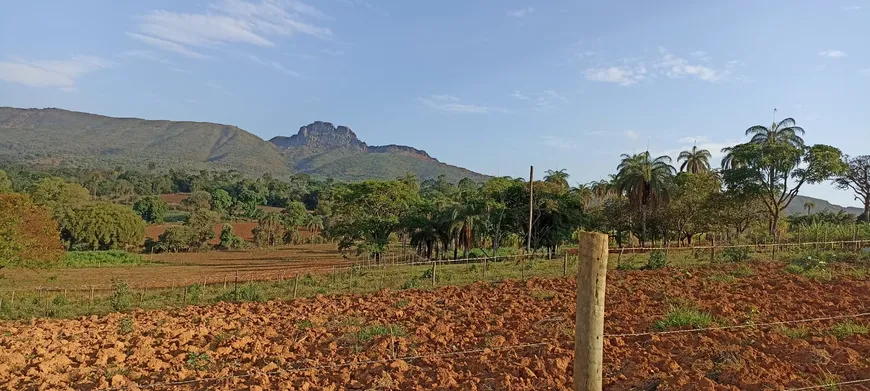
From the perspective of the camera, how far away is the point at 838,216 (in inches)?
1713

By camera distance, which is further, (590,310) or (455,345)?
(455,345)

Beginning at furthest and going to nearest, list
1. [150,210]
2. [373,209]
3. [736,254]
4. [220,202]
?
[220,202] < [150,210] < [373,209] < [736,254]

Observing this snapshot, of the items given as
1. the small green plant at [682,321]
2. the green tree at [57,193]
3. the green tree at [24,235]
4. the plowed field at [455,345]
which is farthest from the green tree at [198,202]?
the small green plant at [682,321]

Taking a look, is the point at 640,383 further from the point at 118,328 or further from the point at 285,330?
the point at 118,328

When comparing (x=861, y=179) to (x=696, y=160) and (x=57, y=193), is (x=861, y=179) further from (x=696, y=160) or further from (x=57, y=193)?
(x=57, y=193)

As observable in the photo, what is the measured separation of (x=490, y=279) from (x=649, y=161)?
17784 mm

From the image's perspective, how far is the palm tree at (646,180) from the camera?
98.1ft

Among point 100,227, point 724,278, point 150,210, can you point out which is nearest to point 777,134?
point 724,278

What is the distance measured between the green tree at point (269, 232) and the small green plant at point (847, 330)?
194ft

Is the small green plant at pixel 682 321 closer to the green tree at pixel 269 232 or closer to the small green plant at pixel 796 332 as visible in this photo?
the small green plant at pixel 796 332

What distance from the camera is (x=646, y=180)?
29.9 meters

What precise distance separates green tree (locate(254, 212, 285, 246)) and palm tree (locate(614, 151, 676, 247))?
4392 centimetres

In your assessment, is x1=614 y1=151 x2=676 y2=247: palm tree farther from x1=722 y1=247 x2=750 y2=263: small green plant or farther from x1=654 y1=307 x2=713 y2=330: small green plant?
x1=654 y1=307 x2=713 y2=330: small green plant

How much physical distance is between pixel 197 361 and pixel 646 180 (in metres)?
27.7
